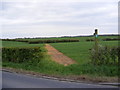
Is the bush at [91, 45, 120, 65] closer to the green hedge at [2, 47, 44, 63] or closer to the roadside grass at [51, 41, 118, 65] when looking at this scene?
the roadside grass at [51, 41, 118, 65]

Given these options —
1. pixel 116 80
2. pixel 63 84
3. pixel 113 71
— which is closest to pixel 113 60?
pixel 113 71

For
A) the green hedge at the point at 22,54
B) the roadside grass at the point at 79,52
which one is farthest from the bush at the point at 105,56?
the green hedge at the point at 22,54

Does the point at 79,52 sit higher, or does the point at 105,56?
the point at 105,56

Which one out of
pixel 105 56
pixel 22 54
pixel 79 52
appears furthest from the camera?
pixel 79 52

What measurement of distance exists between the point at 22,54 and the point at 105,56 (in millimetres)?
6088

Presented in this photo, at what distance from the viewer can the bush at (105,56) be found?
49.1 feet

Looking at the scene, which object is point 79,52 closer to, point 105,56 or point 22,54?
point 22,54

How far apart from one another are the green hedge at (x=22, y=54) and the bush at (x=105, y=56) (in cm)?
391

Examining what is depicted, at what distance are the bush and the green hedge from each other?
12.8 ft

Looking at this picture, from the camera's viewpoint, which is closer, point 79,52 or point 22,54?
point 22,54

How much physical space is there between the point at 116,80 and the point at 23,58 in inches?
345

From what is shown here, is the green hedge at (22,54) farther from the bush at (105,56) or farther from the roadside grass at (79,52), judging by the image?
the bush at (105,56)

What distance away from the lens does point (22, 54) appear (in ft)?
59.4

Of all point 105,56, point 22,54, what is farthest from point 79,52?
point 105,56
